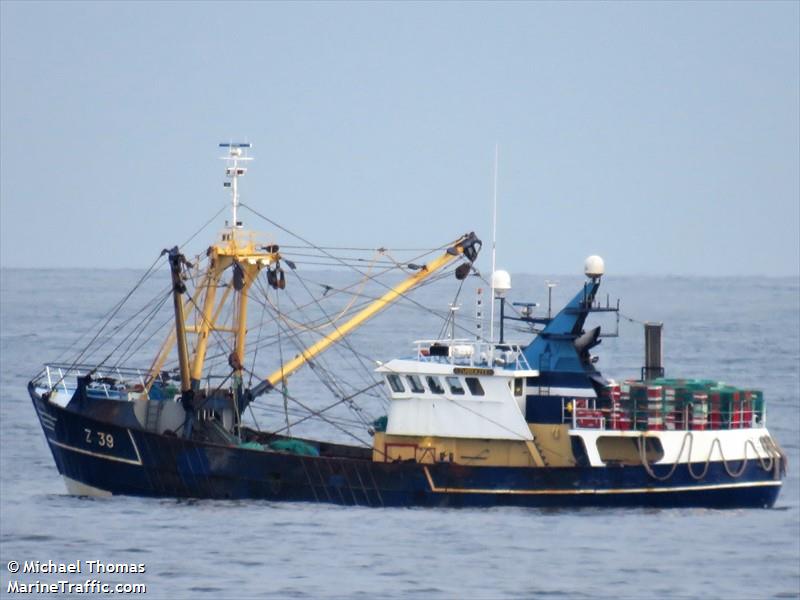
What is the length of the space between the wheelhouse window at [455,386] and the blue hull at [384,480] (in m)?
1.76

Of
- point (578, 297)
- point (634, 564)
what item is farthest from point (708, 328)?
point (634, 564)

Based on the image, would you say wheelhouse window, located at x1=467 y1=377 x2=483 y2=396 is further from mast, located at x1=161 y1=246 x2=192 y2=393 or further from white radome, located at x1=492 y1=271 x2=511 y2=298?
mast, located at x1=161 y1=246 x2=192 y2=393

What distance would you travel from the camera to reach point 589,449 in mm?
43094

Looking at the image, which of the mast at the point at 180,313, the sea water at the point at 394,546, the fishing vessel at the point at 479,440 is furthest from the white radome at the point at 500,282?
the mast at the point at 180,313

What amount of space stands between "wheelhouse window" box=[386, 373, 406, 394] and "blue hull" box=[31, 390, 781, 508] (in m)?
1.81

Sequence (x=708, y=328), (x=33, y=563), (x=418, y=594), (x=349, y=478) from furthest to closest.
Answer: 1. (x=708, y=328)
2. (x=349, y=478)
3. (x=33, y=563)
4. (x=418, y=594)

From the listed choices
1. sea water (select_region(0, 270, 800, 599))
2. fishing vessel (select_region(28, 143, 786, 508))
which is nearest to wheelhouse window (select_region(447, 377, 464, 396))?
fishing vessel (select_region(28, 143, 786, 508))

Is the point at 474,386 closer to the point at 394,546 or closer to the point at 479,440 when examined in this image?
the point at 479,440

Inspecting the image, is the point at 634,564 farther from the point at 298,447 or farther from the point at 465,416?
the point at 298,447

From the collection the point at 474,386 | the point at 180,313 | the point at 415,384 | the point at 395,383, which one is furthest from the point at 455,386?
the point at 180,313

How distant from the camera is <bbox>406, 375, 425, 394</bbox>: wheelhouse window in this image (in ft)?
143

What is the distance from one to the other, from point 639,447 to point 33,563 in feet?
45.0

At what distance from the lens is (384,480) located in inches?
1684

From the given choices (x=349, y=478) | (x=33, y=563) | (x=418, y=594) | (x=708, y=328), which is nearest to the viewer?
(x=418, y=594)
